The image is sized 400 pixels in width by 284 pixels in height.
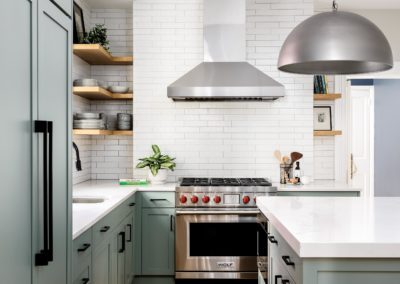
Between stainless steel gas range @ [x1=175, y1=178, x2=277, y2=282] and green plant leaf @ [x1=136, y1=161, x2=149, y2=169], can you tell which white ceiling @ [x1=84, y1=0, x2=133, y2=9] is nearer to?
green plant leaf @ [x1=136, y1=161, x2=149, y2=169]

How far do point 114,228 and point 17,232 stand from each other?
1.95 m

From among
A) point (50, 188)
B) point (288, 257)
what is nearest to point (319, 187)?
point (288, 257)

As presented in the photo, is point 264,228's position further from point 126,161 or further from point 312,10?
point 312,10

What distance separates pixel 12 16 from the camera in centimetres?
139

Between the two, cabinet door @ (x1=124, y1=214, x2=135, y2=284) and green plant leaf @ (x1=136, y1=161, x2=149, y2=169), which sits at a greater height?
green plant leaf @ (x1=136, y1=161, x2=149, y2=169)

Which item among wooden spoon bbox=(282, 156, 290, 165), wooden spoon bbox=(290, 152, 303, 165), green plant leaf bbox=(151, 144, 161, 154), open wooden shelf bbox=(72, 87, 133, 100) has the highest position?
open wooden shelf bbox=(72, 87, 133, 100)

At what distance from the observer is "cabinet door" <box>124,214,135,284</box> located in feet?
12.7

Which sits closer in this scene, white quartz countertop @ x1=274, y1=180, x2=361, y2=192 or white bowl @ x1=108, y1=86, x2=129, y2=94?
white quartz countertop @ x1=274, y1=180, x2=361, y2=192

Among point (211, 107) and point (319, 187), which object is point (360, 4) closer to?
point (211, 107)

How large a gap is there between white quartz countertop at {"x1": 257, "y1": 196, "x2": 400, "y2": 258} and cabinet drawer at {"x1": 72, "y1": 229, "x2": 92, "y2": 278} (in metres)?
0.99

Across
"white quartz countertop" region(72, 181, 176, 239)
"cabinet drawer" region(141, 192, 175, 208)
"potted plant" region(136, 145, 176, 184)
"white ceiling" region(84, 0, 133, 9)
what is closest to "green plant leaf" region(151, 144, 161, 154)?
"potted plant" region(136, 145, 176, 184)

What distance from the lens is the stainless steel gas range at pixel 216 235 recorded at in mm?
4227

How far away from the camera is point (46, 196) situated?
1590mm

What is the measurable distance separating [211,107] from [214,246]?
1.46m
